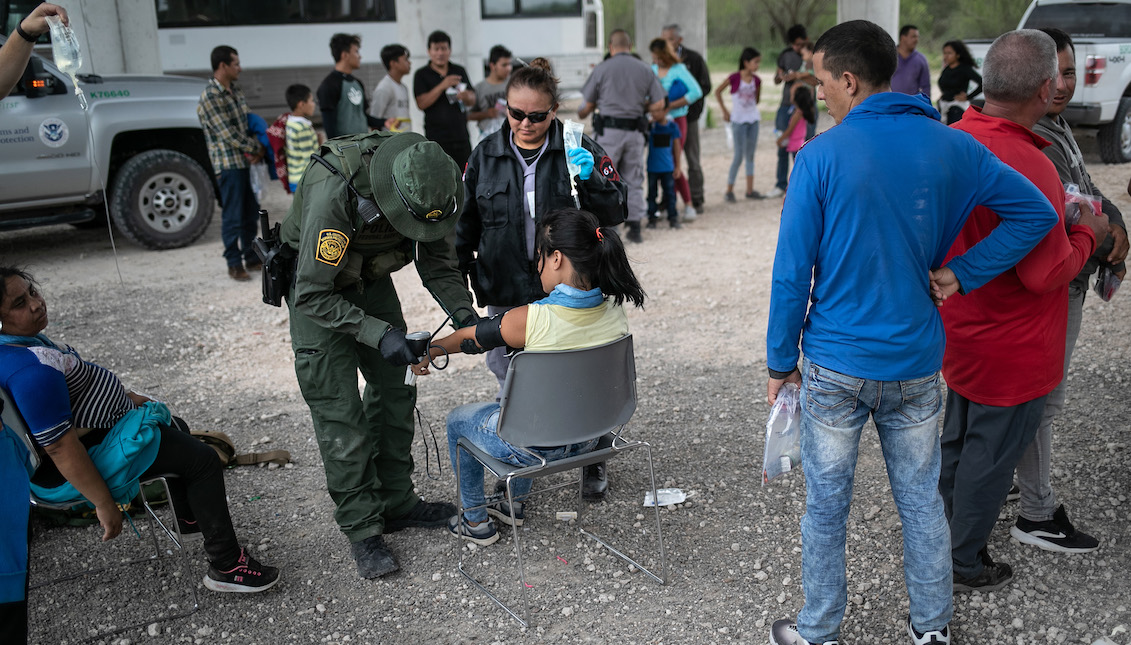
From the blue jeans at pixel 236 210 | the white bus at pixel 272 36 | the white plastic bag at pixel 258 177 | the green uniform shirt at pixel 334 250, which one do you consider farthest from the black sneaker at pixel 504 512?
the white bus at pixel 272 36

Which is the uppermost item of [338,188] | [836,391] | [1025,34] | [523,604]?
[1025,34]

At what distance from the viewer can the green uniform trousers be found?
3.25m

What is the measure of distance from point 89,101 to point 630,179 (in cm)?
473

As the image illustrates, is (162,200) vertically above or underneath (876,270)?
underneath

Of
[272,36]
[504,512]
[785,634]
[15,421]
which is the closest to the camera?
[15,421]

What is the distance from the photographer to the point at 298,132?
7.43m

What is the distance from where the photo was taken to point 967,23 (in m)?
28.6

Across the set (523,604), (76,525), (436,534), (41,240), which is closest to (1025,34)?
(523,604)

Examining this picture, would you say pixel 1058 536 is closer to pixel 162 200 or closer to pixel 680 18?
pixel 162 200

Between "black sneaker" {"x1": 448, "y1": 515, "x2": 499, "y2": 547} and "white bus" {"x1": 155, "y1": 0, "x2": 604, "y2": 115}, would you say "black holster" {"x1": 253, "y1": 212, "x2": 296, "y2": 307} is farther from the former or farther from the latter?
"white bus" {"x1": 155, "y1": 0, "x2": 604, "y2": 115}

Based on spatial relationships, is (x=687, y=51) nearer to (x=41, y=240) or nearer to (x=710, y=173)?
(x=710, y=173)

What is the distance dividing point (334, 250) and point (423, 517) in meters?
1.28

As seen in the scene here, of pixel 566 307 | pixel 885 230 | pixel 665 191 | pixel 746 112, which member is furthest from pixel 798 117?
pixel 885 230

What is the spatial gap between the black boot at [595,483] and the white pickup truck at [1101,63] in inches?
320
